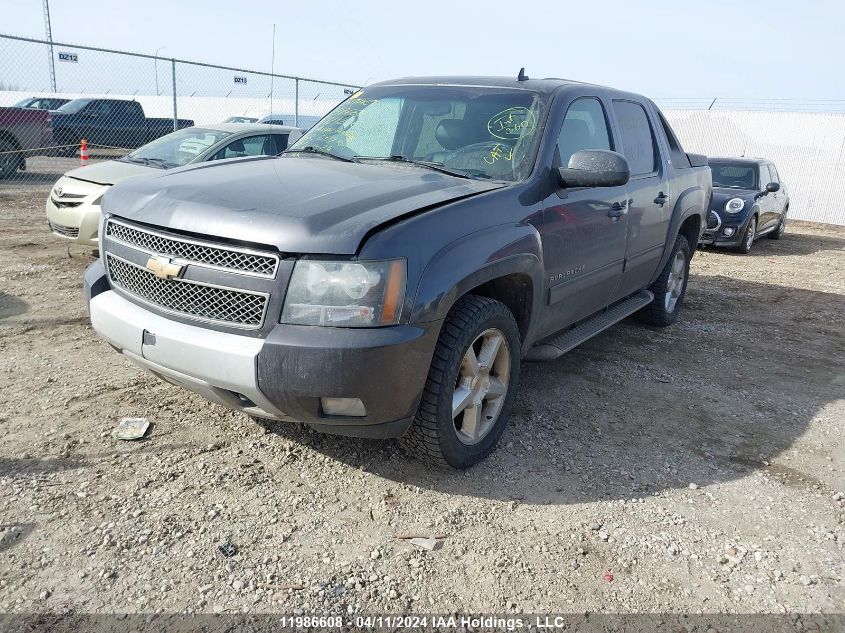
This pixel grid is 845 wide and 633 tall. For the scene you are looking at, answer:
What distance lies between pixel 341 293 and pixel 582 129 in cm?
231

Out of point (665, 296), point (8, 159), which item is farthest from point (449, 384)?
point (8, 159)

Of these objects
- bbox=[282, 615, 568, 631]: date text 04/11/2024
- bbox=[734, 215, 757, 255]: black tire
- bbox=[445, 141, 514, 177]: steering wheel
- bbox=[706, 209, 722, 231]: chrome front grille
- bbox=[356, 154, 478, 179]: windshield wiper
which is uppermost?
bbox=[445, 141, 514, 177]: steering wheel

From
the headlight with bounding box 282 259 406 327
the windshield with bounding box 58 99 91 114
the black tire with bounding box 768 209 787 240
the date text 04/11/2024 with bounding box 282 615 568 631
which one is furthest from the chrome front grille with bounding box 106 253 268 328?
the windshield with bounding box 58 99 91 114

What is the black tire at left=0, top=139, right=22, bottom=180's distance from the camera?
45.1ft

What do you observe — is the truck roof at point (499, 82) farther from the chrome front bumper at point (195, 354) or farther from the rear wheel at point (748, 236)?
the rear wheel at point (748, 236)

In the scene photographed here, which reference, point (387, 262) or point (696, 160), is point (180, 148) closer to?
point (696, 160)

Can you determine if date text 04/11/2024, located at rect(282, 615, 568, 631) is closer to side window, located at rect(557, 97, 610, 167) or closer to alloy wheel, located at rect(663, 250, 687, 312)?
side window, located at rect(557, 97, 610, 167)

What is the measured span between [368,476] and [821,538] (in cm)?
207

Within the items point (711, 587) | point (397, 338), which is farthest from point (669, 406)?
point (397, 338)

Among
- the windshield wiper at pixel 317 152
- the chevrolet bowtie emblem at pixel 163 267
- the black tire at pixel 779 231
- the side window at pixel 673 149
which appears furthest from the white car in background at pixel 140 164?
the black tire at pixel 779 231

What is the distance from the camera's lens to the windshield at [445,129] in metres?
3.71

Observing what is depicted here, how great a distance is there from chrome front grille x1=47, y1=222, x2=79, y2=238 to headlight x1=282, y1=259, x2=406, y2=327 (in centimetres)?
514

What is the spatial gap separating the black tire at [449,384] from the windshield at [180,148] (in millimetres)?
5444

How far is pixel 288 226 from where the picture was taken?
2.66m
